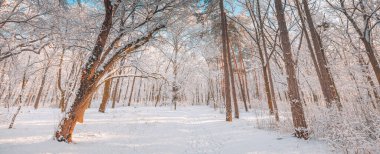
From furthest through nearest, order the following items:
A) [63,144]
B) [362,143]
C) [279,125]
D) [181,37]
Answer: [181,37], [279,125], [63,144], [362,143]

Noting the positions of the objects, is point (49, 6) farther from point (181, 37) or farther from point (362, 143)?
point (181, 37)

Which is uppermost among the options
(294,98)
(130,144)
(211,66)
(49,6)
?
(211,66)

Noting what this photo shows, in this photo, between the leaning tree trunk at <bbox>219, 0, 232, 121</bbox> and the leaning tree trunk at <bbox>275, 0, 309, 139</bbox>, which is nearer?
the leaning tree trunk at <bbox>275, 0, 309, 139</bbox>

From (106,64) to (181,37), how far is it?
16.3 metres

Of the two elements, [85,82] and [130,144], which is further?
[130,144]

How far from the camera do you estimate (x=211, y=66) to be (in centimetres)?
3130

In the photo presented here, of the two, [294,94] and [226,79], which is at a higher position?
[226,79]

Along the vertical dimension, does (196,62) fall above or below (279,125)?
above

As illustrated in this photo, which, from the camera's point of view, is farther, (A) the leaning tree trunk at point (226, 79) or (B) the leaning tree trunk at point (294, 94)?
(A) the leaning tree trunk at point (226, 79)

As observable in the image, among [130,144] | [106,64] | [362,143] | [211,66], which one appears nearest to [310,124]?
[362,143]

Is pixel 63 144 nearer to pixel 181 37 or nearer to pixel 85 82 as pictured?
pixel 85 82

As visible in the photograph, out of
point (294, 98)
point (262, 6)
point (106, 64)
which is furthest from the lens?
point (262, 6)

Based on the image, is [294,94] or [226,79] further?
[226,79]

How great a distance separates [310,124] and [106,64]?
6126 millimetres
